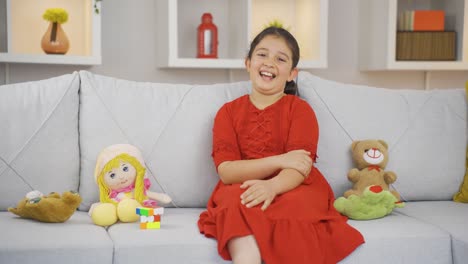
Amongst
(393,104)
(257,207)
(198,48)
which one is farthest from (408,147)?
(198,48)

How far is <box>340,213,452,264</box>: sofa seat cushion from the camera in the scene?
175 cm

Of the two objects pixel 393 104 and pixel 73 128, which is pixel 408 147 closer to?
pixel 393 104

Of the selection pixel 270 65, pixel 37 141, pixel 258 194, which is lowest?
pixel 258 194

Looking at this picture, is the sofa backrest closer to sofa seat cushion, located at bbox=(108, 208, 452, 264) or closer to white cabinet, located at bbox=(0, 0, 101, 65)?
sofa seat cushion, located at bbox=(108, 208, 452, 264)

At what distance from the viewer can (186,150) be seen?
2123mm

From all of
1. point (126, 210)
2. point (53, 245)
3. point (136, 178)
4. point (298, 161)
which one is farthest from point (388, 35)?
point (53, 245)

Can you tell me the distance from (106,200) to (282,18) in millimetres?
1434

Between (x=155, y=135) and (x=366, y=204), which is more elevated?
(x=155, y=135)

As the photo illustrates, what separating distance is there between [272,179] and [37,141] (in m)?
0.74

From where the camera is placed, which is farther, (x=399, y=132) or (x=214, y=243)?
(x=399, y=132)

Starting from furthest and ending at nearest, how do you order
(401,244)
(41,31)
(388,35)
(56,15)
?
(388,35) → (41,31) → (56,15) → (401,244)

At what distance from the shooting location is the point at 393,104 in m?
2.33

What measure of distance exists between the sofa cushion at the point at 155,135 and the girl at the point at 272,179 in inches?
4.1

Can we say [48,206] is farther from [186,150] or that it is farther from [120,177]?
[186,150]
